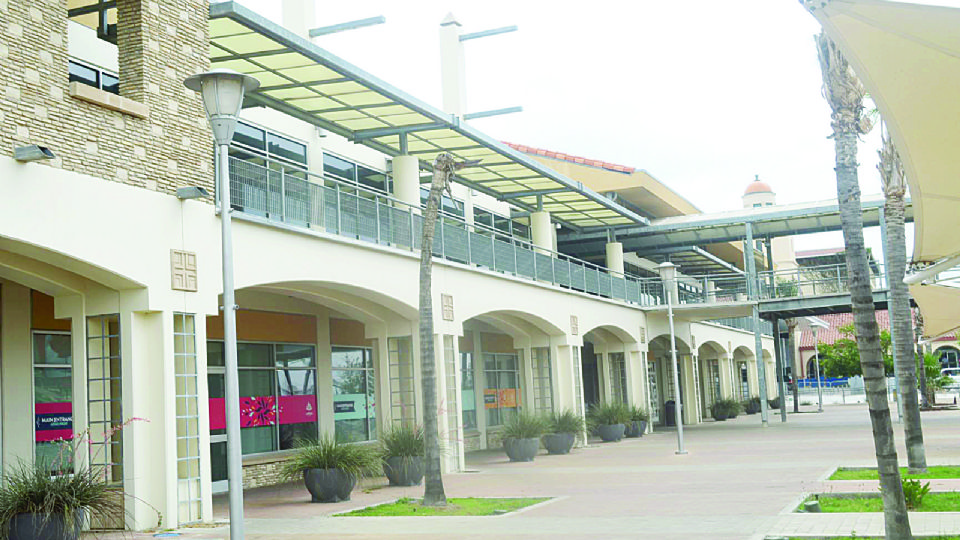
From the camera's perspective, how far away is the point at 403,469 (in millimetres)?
19109

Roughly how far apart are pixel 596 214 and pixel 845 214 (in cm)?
2415

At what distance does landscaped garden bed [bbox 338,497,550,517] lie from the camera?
14.8 meters

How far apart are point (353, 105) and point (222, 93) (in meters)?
11.8

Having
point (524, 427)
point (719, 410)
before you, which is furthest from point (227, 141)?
point (719, 410)

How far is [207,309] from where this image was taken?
48.3 ft

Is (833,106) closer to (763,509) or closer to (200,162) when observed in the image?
(763,509)

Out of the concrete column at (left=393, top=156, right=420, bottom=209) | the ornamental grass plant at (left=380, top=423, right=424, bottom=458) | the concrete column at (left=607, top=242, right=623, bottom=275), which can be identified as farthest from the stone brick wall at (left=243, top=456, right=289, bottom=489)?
the concrete column at (left=607, top=242, right=623, bottom=275)

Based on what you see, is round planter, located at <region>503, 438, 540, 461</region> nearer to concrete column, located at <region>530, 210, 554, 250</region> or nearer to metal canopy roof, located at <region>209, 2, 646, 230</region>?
metal canopy roof, located at <region>209, 2, 646, 230</region>

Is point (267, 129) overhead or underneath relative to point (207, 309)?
overhead

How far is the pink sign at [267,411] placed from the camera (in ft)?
65.2

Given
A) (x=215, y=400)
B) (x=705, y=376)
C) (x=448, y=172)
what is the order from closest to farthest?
(x=448, y=172) < (x=215, y=400) < (x=705, y=376)

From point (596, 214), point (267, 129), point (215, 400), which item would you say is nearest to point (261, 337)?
point (215, 400)

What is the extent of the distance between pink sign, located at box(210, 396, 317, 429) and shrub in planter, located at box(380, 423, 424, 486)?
308 centimetres

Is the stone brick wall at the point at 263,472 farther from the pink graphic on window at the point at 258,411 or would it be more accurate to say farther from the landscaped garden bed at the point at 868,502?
the landscaped garden bed at the point at 868,502
